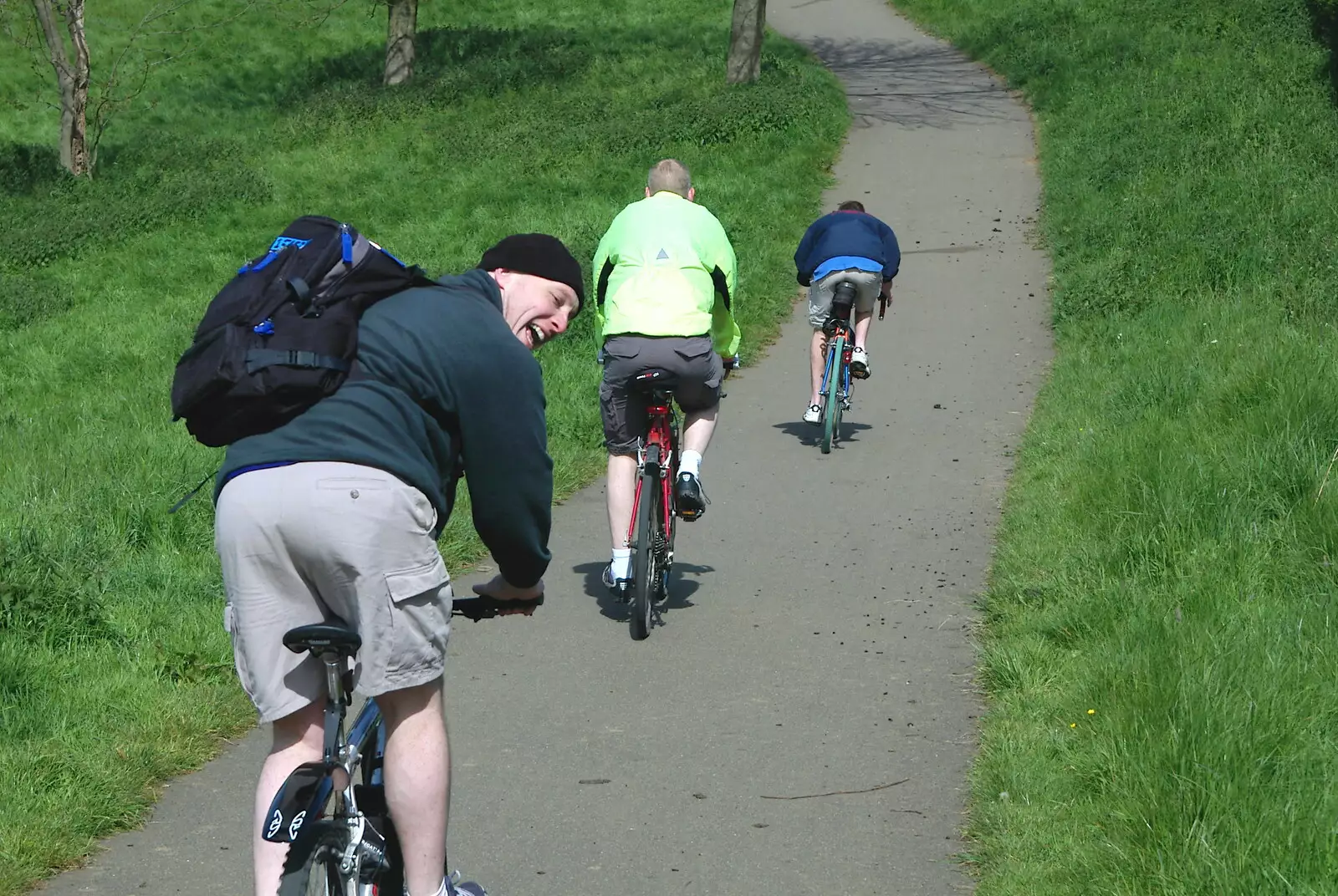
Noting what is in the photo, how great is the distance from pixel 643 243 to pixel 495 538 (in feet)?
12.3

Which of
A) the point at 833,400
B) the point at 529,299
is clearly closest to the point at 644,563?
the point at 529,299

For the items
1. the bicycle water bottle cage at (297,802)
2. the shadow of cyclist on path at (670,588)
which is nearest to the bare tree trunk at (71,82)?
the shadow of cyclist on path at (670,588)

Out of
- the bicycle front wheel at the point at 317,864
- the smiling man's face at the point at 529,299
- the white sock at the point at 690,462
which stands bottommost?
the white sock at the point at 690,462

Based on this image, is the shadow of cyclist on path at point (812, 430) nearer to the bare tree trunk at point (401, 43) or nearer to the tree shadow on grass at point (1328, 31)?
the tree shadow on grass at point (1328, 31)

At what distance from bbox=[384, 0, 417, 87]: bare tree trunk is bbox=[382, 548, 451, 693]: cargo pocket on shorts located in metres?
25.9

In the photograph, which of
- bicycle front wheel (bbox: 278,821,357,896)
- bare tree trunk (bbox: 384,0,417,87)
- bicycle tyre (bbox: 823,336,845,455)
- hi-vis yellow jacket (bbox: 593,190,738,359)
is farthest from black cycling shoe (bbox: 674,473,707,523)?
bare tree trunk (bbox: 384,0,417,87)

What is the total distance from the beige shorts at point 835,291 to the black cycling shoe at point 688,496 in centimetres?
368

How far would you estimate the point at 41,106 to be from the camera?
3041 centimetres

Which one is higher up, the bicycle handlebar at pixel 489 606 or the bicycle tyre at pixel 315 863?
the bicycle handlebar at pixel 489 606

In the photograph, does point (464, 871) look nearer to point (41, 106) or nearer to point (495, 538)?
point (495, 538)

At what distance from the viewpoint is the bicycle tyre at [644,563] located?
6.48 m

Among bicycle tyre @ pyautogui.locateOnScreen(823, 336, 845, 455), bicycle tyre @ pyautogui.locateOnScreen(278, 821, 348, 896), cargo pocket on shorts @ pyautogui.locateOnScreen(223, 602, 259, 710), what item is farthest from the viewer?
bicycle tyre @ pyautogui.locateOnScreen(823, 336, 845, 455)

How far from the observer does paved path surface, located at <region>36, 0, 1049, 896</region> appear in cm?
454

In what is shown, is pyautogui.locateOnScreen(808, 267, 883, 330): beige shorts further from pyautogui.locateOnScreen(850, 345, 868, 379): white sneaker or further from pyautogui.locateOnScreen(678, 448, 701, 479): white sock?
pyautogui.locateOnScreen(678, 448, 701, 479): white sock
